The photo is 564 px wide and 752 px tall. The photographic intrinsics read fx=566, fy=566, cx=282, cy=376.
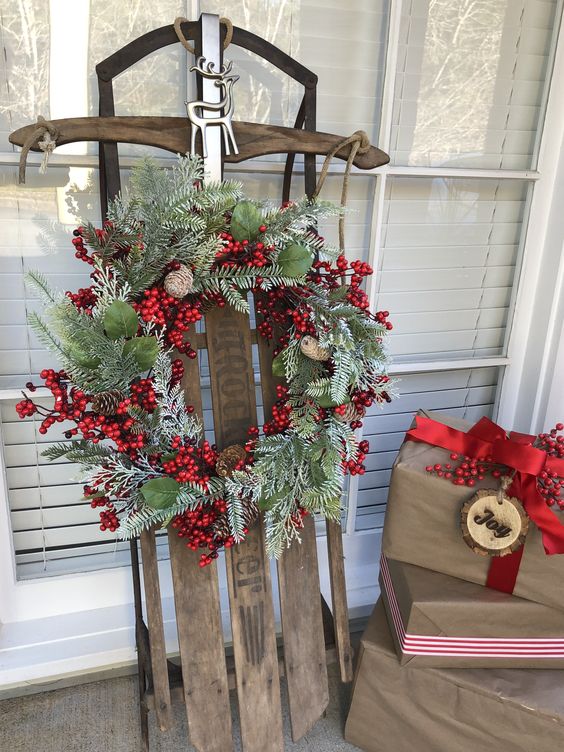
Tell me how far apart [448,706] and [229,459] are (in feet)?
2.27

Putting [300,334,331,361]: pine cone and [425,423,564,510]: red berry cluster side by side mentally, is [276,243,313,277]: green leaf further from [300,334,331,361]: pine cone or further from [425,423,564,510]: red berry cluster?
[425,423,564,510]: red berry cluster

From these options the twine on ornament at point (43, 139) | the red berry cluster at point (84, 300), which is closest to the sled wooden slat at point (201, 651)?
the red berry cluster at point (84, 300)

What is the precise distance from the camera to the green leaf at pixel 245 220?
0.95m

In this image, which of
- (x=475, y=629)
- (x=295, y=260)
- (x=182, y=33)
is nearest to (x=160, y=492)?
(x=295, y=260)

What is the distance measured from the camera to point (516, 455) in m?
1.10

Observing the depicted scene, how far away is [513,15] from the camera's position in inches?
55.1

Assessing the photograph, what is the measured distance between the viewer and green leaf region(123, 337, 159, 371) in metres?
0.88

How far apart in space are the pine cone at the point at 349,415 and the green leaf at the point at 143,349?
35cm

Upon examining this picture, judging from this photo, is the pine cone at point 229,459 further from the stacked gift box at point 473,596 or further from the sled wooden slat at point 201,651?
→ the stacked gift box at point 473,596

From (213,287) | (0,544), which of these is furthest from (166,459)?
(0,544)

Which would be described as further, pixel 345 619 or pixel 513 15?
pixel 513 15

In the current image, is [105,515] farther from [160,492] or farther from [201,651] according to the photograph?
[201,651]

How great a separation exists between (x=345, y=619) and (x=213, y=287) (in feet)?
2.58

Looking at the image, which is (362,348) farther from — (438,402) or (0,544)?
(0,544)
